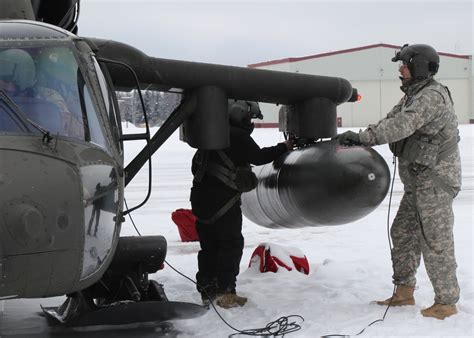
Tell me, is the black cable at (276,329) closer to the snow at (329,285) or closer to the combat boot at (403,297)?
the snow at (329,285)

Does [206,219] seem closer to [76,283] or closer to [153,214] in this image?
[76,283]

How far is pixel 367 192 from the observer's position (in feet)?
19.1

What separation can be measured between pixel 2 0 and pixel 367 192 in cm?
354

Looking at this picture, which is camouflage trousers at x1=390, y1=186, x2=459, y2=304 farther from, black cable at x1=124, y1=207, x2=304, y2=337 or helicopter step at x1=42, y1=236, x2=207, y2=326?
helicopter step at x1=42, y1=236, x2=207, y2=326

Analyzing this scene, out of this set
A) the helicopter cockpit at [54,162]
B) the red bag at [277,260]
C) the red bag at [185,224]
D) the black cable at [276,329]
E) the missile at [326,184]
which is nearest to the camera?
the helicopter cockpit at [54,162]

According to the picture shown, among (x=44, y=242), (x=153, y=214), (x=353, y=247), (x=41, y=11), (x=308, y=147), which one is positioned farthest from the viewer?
(x=153, y=214)

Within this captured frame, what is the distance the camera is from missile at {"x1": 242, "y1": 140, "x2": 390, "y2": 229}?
5.85 m

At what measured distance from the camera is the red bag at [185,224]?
8.68 m

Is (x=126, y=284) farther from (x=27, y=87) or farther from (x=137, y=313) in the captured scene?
(x=27, y=87)

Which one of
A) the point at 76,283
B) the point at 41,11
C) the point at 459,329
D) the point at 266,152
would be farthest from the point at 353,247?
the point at 76,283

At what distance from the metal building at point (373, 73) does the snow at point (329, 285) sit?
40.6 meters

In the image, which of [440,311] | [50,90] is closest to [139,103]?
[50,90]

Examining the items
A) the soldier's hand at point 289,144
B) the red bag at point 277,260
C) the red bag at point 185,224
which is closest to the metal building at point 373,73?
the red bag at point 185,224

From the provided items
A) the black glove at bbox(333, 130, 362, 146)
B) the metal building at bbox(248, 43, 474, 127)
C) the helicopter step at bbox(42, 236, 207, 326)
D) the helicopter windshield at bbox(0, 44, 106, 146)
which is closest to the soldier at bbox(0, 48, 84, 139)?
the helicopter windshield at bbox(0, 44, 106, 146)
